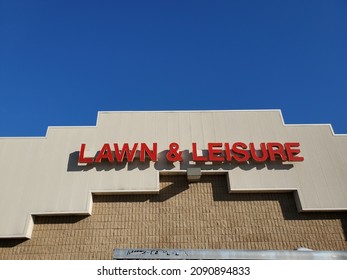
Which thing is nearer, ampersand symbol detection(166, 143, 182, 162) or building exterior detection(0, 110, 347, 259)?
building exterior detection(0, 110, 347, 259)

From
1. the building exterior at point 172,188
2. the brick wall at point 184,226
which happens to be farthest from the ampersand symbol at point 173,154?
the brick wall at point 184,226

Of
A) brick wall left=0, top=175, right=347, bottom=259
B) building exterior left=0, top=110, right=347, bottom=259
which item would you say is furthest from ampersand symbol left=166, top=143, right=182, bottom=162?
brick wall left=0, top=175, right=347, bottom=259

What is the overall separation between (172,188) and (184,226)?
2.60 meters

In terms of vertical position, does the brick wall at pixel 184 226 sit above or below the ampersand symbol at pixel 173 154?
below

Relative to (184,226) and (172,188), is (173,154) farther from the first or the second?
(184,226)

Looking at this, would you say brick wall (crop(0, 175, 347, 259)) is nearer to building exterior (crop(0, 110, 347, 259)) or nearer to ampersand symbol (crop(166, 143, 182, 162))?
building exterior (crop(0, 110, 347, 259))

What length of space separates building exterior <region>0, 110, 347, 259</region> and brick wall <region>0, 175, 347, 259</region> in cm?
6

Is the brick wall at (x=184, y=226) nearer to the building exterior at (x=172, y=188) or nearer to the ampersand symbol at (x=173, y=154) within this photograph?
the building exterior at (x=172, y=188)

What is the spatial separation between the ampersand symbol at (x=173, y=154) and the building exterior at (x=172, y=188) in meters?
0.07

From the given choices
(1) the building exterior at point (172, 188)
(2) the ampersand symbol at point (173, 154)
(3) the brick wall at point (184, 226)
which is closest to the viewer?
(3) the brick wall at point (184, 226)

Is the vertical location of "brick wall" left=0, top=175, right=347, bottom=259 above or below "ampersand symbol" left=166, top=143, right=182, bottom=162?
below

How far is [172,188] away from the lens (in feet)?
56.3

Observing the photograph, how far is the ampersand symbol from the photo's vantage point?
17.2 metres

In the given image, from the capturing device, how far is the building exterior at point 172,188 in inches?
612
